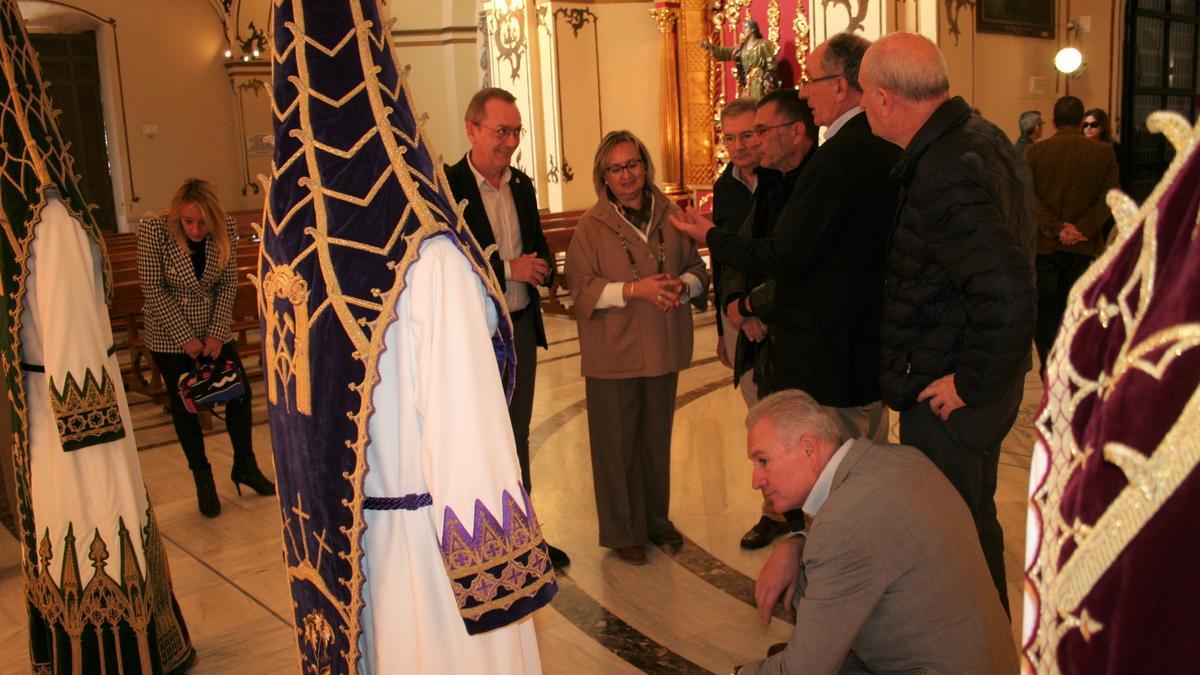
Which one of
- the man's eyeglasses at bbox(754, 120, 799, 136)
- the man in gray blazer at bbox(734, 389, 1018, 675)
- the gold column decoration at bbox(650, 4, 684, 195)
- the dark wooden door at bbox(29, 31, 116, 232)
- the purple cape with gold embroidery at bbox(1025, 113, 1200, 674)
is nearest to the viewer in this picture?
the purple cape with gold embroidery at bbox(1025, 113, 1200, 674)

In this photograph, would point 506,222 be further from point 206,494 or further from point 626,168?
point 206,494

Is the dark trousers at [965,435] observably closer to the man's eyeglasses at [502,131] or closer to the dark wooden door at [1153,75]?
the man's eyeglasses at [502,131]

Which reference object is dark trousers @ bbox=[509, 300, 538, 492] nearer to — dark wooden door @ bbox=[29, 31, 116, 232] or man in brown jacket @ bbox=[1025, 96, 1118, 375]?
man in brown jacket @ bbox=[1025, 96, 1118, 375]

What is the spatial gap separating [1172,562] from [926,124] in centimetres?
214

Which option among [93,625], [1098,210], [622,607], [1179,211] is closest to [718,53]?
[1098,210]

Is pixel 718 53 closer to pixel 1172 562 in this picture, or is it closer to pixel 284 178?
pixel 284 178

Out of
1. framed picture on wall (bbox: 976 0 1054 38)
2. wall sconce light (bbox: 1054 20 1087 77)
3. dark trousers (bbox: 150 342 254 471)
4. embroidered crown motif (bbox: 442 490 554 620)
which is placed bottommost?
dark trousers (bbox: 150 342 254 471)

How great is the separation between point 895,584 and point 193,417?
3632 mm

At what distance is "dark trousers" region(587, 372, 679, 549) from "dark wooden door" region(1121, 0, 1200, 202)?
24.0 feet

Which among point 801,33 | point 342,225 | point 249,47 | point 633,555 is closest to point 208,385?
point 633,555

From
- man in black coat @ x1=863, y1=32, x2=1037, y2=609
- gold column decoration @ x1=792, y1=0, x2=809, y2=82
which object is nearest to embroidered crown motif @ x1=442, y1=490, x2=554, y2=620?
man in black coat @ x1=863, y1=32, x2=1037, y2=609

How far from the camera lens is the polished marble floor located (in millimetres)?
3225

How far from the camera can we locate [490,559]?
5.31 ft

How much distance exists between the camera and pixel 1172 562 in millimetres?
591
